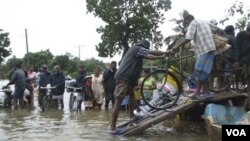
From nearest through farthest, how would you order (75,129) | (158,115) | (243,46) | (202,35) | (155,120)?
1. (155,120)
2. (202,35)
3. (158,115)
4. (243,46)
5. (75,129)

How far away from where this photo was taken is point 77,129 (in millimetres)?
10570

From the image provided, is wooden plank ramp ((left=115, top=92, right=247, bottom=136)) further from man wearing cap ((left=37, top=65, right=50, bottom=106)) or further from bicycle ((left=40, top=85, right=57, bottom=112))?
man wearing cap ((left=37, top=65, right=50, bottom=106))

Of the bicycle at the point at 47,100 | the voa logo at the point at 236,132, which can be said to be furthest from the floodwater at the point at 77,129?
the voa logo at the point at 236,132

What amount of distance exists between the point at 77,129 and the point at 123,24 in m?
36.1


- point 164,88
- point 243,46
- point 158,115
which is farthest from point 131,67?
point 243,46

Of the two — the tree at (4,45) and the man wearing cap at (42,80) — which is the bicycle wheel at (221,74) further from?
the tree at (4,45)

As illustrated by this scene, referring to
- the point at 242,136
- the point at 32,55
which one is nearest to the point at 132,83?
the point at 242,136

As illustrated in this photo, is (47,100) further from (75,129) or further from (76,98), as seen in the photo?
(75,129)

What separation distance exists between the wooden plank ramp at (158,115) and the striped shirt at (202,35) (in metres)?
1.05

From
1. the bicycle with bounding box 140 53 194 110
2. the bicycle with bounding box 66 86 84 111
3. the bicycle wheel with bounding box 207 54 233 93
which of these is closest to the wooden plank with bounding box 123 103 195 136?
the bicycle with bounding box 140 53 194 110

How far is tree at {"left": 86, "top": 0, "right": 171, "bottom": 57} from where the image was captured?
45.8 meters

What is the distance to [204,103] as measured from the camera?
9.70m

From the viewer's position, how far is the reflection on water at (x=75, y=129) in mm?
9320

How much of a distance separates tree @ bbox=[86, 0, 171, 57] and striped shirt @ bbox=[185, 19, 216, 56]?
35.9 meters
